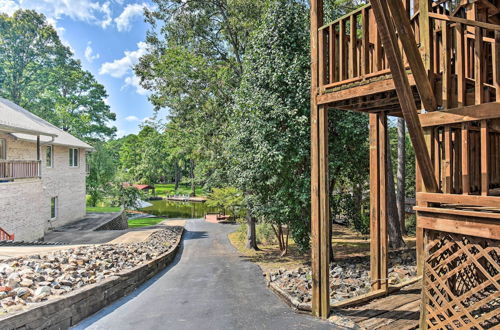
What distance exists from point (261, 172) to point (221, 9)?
10914 mm

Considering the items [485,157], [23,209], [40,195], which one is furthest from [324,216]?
[40,195]

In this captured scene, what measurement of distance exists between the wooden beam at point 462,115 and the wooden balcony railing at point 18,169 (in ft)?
52.0

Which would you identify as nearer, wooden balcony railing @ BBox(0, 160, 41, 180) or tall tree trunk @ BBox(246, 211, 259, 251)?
wooden balcony railing @ BBox(0, 160, 41, 180)

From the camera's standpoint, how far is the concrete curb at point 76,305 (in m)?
4.87

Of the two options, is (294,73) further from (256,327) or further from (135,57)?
(135,57)

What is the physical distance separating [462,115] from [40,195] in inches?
721

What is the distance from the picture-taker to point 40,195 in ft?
52.6

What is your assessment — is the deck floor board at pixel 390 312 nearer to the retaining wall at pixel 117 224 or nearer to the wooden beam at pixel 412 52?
the wooden beam at pixel 412 52

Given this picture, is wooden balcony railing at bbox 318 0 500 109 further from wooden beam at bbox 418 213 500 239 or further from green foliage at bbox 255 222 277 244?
green foliage at bbox 255 222 277 244

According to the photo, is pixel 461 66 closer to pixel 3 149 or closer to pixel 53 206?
pixel 3 149

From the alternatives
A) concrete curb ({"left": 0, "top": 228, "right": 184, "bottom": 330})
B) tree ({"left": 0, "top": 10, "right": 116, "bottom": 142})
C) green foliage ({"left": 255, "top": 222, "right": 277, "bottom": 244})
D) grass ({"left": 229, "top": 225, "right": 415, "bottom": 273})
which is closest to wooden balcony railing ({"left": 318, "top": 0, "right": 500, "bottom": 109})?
concrete curb ({"left": 0, "top": 228, "right": 184, "bottom": 330})

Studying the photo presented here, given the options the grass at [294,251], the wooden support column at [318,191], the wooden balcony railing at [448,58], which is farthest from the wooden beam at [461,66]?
the grass at [294,251]

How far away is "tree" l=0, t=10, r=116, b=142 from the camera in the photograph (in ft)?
91.0

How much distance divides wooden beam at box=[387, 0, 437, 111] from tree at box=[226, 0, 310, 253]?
224 inches
